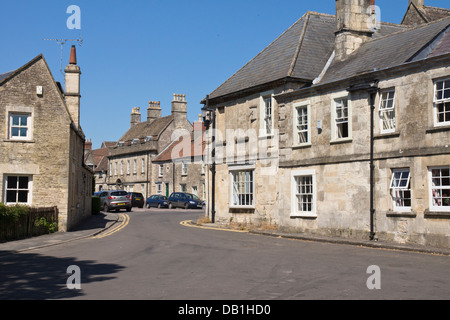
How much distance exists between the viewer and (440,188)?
18.2 metres

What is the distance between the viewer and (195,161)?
60.9 metres

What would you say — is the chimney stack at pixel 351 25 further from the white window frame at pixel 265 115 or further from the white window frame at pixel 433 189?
the white window frame at pixel 433 189

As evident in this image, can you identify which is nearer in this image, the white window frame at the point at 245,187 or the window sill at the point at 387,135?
the window sill at the point at 387,135

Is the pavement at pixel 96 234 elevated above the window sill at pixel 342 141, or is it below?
below

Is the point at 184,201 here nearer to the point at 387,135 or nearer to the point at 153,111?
the point at 153,111

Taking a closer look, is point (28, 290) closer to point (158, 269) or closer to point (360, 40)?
point (158, 269)

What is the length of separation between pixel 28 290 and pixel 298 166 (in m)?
15.9

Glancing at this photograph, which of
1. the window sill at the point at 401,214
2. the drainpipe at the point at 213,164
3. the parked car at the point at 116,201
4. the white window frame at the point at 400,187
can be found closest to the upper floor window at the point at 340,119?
the white window frame at the point at 400,187

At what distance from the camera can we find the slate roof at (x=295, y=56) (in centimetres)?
2680

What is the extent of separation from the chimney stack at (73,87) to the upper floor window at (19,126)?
4963 millimetres

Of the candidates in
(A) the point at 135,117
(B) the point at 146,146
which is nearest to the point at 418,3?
(B) the point at 146,146

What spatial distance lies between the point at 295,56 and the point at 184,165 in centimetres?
3690

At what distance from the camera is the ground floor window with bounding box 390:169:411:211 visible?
63.8 feet

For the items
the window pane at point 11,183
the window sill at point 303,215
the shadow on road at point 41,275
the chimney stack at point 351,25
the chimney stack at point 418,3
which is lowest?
the shadow on road at point 41,275
